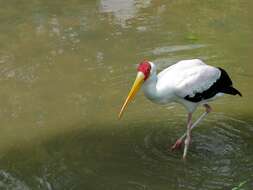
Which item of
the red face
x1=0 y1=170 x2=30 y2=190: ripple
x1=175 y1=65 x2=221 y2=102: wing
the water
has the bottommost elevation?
the water

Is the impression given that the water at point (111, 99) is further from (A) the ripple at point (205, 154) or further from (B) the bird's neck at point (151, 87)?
→ (B) the bird's neck at point (151, 87)

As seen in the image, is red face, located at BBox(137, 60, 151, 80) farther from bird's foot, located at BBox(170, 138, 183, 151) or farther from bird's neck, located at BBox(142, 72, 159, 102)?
bird's foot, located at BBox(170, 138, 183, 151)

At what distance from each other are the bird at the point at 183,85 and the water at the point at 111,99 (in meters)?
0.46

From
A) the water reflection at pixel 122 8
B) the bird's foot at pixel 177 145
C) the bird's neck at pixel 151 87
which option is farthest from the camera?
the water reflection at pixel 122 8

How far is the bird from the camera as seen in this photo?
6.55 meters

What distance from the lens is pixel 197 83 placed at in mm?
6746

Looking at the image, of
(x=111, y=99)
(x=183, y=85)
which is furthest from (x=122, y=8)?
(x=183, y=85)

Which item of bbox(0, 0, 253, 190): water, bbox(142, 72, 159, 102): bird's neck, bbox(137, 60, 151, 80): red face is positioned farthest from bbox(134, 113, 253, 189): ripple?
bbox(137, 60, 151, 80): red face

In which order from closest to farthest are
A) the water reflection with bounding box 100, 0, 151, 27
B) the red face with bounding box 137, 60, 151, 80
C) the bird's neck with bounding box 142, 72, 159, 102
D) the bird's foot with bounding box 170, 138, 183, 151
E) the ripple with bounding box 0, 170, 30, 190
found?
1. the ripple with bounding box 0, 170, 30, 190
2. the red face with bounding box 137, 60, 151, 80
3. the bird's neck with bounding box 142, 72, 159, 102
4. the bird's foot with bounding box 170, 138, 183, 151
5. the water reflection with bounding box 100, 0, 151, 27

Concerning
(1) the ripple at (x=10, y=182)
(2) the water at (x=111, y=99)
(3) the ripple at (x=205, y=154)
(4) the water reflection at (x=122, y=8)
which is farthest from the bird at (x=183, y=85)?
(4) the water reflection at (x=122, y=8)

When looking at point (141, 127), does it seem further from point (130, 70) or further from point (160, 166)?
point (130, 70)

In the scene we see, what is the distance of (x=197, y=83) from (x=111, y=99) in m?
1.80

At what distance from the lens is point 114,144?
23.4ft

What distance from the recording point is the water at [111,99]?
21.4ft
